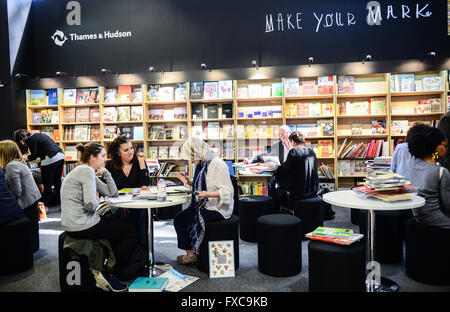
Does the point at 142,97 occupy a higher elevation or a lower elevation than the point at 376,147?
higher

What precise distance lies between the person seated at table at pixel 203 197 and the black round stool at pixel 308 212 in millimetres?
1180

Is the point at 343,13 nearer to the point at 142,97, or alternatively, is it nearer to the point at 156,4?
the point at 156,4

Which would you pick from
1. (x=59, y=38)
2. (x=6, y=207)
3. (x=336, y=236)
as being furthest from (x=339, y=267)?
(x=59, y=38)

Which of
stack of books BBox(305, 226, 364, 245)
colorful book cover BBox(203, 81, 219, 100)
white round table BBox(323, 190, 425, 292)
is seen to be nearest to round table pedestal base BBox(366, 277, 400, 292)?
white round table BBox(323, 190, 425, 292)

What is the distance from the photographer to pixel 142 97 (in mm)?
6645

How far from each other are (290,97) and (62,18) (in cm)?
532

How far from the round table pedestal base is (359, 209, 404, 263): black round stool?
1.69 ft

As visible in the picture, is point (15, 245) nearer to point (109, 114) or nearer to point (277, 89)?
point (109, 114)

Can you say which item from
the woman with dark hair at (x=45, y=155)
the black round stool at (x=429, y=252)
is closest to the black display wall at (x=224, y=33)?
the woman with dark hair at (x=45, y=155)

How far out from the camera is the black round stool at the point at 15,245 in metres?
3.14

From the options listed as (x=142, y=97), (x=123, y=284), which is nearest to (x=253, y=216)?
(x=123, y=284)

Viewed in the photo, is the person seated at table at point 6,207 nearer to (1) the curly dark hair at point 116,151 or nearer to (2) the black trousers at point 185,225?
(1) the curly dark hair at point 116,151

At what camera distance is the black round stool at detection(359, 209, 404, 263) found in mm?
3330
